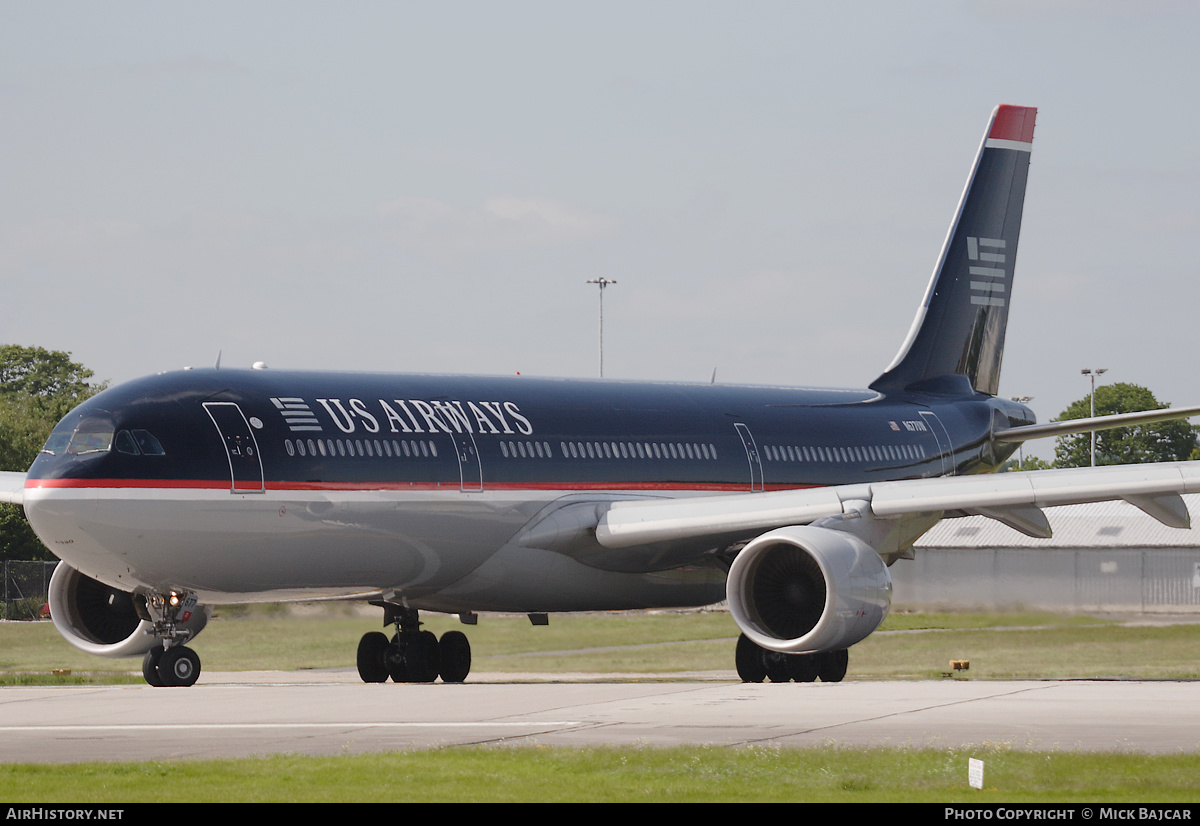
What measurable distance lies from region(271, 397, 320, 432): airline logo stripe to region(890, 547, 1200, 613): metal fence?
50.1 feet

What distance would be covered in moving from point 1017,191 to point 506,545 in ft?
47.1

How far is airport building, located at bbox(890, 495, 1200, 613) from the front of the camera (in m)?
35.2

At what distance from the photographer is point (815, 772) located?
11.5m

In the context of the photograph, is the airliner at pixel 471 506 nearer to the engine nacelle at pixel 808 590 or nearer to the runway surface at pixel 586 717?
the engine nacelle at pixel 808 590

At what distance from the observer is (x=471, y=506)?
2150 centimetres

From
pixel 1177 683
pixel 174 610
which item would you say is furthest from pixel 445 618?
pixel 1177 683

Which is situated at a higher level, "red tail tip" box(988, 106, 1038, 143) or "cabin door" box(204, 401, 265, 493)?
"red tail tip" box(988, 106, 1038, 143)

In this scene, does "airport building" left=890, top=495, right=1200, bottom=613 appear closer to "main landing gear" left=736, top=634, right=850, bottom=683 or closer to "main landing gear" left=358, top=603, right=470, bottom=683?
"main landing gear" left=736, top=634, right=850, bottom=683

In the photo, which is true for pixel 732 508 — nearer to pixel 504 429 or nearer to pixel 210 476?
pixel 504 429

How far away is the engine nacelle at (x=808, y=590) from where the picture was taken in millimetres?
19453

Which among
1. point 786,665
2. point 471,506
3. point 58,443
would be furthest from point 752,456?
point 58,443

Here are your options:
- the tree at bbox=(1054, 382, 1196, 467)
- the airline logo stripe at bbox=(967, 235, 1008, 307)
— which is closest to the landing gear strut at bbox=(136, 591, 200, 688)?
the airline logo stripe at bbox=(967, 235, 1008, 307)

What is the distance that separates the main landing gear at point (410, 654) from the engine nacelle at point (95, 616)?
8.40ft

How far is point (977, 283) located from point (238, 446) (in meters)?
16.3
